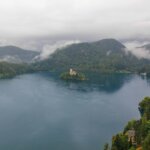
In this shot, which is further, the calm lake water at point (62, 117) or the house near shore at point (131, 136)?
the calm lake water at point (62, 117)

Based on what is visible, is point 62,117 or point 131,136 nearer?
point 131,136

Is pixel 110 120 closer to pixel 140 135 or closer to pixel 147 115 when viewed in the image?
pixel 147 115

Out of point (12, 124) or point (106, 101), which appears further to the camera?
point (106, 101)

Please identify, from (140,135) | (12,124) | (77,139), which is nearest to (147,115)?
(140,135)

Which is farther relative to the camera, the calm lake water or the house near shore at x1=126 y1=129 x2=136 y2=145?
the calm lake water

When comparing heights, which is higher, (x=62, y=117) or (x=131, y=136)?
(x=131, y=136)

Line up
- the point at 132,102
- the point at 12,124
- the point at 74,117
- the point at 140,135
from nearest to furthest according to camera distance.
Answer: the point at 140,135, the point at 12,124, the point at 74,117, the point at 132,102

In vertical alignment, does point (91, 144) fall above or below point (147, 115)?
below

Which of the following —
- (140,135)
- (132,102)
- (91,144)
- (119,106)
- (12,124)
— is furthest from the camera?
(132,102)
